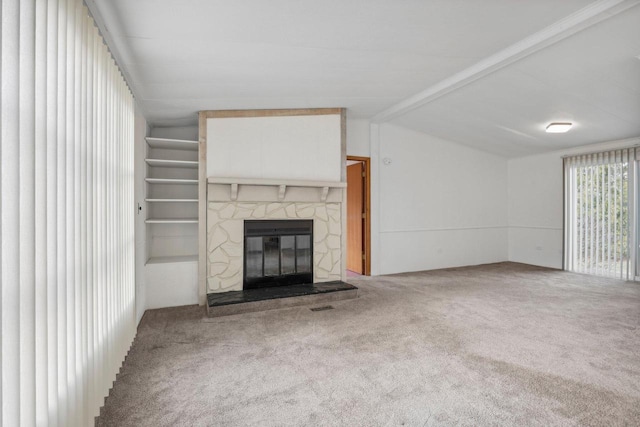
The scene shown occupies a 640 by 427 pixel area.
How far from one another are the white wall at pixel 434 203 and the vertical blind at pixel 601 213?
1.30 metres

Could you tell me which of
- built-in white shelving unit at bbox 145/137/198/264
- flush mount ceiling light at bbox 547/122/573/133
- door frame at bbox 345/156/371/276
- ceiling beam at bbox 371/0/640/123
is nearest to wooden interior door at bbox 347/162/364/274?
door frame at bbox 345/156/371/276

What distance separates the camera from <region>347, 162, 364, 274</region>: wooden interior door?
5.89 metres

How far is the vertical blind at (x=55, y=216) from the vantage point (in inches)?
41.1

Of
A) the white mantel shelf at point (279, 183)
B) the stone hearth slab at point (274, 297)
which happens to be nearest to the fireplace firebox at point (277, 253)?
the stone hearth slab at point (274, 297)

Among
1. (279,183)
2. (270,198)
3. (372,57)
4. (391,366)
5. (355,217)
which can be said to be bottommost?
(391,366)

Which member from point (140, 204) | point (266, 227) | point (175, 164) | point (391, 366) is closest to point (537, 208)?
point (266, 227)

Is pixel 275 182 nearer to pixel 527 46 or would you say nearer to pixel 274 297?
pixel 274 297

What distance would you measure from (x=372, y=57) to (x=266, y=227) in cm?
239

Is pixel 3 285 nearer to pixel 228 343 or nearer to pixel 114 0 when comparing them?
pixel 114 0

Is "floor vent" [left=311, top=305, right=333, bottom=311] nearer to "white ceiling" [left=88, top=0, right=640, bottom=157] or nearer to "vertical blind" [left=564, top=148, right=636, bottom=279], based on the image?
"white ceiling" [left=88, top=0, right=640, bottom=157]

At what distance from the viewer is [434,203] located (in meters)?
6.38

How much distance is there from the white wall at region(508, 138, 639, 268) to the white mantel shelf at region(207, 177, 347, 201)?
4.44m

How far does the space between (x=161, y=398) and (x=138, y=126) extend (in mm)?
2740

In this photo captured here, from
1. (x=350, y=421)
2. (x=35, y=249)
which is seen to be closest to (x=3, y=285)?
(x=35, y=249)
